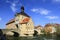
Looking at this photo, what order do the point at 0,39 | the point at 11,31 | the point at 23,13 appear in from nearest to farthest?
the point at 0,39 → the point at 11,31 → the point at 23,13

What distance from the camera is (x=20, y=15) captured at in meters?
52.1

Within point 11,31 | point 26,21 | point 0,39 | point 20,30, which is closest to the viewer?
Result: point 0,39

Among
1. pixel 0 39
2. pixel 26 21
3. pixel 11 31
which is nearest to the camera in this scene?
pixel 0 39

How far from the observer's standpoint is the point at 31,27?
46188 mm

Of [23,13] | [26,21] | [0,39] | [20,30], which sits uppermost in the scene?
[23,13]

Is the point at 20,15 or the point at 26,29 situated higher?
the point at 20,15

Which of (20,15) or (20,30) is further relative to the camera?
(20,15)

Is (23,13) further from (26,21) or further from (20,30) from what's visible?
(20,30)

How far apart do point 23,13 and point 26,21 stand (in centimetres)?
591

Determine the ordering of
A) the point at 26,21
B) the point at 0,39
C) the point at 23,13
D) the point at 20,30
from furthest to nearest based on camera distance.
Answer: the point at 23,13 < the point at 26,21 < the point at 20,30 < the point at 0,39

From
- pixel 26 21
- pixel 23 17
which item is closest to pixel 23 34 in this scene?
pixel 26 21

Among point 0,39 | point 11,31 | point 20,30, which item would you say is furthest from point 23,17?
point 0,39

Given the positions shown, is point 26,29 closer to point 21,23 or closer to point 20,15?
point 21,23

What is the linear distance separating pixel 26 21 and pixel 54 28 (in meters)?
12.9
